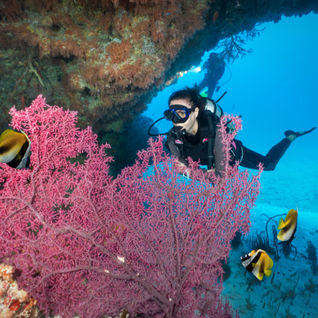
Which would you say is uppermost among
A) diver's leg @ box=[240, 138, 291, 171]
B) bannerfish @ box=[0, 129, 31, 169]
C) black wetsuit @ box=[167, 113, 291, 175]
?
diver's leg @ box=[240, 138, 291, 171]

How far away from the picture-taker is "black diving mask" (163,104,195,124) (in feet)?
12.0

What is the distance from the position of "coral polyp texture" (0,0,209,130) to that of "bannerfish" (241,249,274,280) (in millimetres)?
4052

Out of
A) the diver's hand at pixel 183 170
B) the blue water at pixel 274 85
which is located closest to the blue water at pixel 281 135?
the blue water at pixel 274 85

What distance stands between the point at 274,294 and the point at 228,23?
963 cm

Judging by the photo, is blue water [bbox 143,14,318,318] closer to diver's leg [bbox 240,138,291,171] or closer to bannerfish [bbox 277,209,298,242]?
bannerfish [bbox 277,209,298,242]

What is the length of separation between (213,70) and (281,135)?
105 m

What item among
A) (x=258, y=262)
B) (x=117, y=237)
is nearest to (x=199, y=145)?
(x=258, y=262)

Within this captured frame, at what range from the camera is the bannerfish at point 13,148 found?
5.41ft

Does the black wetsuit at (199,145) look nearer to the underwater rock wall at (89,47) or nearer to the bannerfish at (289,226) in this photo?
the bannerfish at (289,226)

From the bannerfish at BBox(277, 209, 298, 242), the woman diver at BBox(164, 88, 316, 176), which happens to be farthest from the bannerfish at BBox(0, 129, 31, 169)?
the bannerfish at BBox(277, 209, 298, 242)

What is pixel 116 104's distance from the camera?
17.0ft

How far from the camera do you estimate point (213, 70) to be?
13781 millimetres

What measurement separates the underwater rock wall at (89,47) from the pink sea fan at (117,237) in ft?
7.15

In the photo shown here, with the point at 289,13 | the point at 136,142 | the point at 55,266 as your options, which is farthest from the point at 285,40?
the point at 55,266
